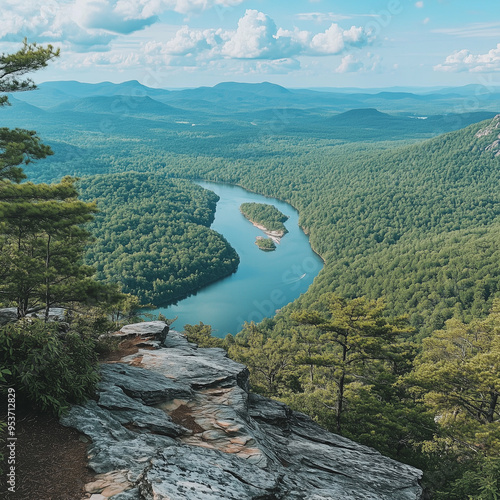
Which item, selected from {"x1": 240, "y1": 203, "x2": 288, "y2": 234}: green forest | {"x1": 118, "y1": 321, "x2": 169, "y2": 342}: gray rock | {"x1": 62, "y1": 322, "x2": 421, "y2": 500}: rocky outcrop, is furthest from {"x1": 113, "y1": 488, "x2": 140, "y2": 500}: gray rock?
{"x1": 240, "y1": 203, "x2": 288, "y2": 234}: green forest

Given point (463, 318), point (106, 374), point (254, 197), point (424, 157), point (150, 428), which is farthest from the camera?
point (424, 157)

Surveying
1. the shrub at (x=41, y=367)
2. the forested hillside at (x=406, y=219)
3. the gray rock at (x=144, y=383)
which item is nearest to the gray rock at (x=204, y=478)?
the shrub at (x=41, y=367)

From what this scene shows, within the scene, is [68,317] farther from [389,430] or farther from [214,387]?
[389,430]

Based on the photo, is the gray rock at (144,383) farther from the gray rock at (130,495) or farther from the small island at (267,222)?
the small island at (267,222)

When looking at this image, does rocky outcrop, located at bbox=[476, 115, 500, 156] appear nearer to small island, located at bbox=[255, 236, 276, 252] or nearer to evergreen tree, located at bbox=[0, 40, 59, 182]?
small island, located at bbox=[255, 236, 276, 252]

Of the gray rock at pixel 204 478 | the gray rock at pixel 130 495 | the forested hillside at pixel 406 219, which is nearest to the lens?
the gray rock at pixel 130 495

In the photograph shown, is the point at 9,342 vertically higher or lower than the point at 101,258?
higher

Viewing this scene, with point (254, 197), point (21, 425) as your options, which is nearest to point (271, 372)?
point (21, 425)
